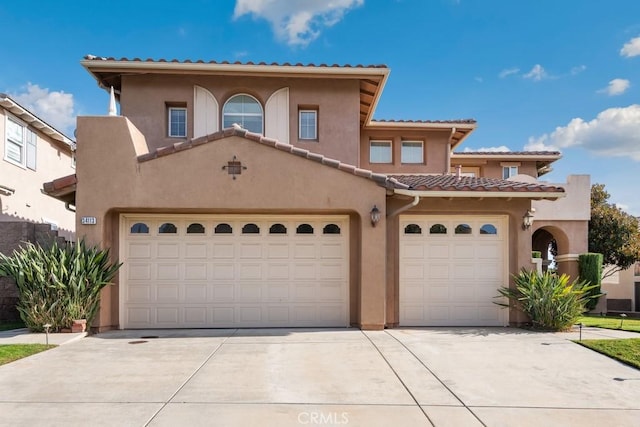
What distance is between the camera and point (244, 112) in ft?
43.2

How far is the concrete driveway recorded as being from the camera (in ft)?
16.8

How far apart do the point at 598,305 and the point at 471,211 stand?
1320 centimetres

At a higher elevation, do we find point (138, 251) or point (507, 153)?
point (507, 153)

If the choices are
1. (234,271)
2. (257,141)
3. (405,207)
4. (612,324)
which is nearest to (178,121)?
(257,141)

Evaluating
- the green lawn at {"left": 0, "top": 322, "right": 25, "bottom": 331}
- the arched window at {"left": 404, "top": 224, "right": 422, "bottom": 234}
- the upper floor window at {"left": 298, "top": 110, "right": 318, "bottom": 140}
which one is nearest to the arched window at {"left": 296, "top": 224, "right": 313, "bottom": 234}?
the arched window at {"left": 404, "top": 224, "right": 422, "bottom": 234}

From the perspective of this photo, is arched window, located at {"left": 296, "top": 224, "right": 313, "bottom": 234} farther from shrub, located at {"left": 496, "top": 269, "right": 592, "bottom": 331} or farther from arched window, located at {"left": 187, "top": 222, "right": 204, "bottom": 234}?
shrub, located at {"left": 496, "top": 269, "right": 592, "bottom": 331}

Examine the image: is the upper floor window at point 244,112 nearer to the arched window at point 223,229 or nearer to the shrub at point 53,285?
the arched window at point 223,229

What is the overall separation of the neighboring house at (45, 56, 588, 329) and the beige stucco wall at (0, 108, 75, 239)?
6.18 m

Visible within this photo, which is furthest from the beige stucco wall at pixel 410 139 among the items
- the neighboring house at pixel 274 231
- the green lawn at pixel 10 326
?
the green lawn at pixel 10 326

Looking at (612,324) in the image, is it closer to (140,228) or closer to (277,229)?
(277,229)

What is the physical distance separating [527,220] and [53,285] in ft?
35.6

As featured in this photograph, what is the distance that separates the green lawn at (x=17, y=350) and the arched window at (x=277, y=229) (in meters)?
5.11

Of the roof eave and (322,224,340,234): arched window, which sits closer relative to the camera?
the roof eave

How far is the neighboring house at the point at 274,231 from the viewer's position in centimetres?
1000
